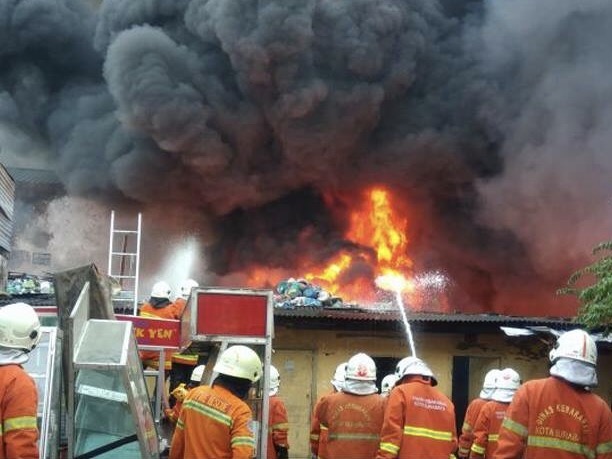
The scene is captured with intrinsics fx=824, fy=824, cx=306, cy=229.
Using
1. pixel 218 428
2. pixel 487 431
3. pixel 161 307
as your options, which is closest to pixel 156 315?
pixel 161 307

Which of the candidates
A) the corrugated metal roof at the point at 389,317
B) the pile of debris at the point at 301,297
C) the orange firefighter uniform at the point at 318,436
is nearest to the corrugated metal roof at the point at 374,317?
the corrugated metal roof at the point at 389,317

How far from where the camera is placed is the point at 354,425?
18.0 feet

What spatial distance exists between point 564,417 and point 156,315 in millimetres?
4146

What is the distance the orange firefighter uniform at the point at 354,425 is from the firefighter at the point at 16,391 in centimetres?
240

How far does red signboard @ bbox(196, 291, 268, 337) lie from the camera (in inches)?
213

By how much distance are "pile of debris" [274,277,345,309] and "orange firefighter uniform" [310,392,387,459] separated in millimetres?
6678

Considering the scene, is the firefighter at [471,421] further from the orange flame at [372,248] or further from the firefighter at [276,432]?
the orange flame at [372,248]

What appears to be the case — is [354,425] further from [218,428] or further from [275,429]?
[218,428]

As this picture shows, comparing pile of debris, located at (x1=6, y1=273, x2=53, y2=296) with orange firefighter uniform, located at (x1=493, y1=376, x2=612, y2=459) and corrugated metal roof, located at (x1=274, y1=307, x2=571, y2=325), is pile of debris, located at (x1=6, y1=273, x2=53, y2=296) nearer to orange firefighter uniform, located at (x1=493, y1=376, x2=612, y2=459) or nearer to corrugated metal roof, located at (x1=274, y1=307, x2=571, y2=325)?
corrugated metal roof, located at (x1=274, y1=307, x2=571, y2=325)

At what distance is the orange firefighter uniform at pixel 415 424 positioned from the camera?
16.0 feet

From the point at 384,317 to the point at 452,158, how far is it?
1060cm

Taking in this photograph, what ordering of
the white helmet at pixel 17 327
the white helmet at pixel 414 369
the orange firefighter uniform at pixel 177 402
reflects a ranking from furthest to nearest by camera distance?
the orange firefighter uniform at pixel 177 402
the white helmet at pixel 414 369
the white helmet at pixel 17 327

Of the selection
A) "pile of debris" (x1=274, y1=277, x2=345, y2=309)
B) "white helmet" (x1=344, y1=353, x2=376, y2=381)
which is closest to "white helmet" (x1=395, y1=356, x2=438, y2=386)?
"white helmet" (x1=344, y1=353, x2=376, y2=381)

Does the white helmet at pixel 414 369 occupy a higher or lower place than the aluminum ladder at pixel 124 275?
lower
